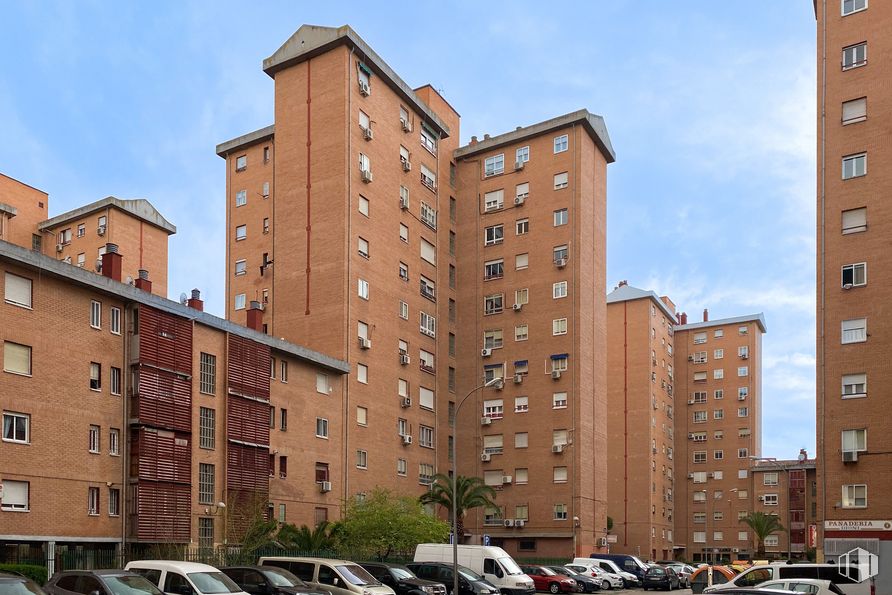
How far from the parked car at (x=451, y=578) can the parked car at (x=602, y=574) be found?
60.2ft

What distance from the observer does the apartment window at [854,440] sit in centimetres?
4406

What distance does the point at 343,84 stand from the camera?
54.2 m

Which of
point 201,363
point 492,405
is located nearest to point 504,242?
point 492,405

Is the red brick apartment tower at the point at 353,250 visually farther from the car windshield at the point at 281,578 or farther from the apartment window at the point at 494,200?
the car windshield at the point at 281,578

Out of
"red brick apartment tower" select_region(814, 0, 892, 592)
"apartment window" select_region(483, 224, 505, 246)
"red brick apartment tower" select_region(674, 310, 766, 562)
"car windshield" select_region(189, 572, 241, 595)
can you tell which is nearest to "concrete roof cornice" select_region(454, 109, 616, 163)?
Answer: "apartment window" select_region(483, 224, 505, 246)

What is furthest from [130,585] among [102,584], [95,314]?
[95,314]

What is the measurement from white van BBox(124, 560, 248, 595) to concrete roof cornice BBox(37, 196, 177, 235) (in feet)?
166

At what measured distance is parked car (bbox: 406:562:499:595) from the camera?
32.8m

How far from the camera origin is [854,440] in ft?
145

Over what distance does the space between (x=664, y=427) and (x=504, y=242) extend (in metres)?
37.4

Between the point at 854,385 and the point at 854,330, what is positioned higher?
the point at 854,330

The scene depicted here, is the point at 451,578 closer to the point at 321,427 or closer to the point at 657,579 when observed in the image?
the point at 321,427

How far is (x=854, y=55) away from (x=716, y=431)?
6446cm

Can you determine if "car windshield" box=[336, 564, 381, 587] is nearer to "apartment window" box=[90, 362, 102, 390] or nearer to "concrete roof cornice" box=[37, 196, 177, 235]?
"apartment window" box=[90, 362, 102, 390]
